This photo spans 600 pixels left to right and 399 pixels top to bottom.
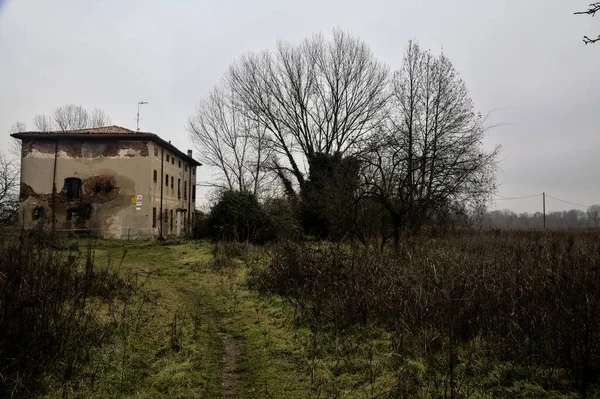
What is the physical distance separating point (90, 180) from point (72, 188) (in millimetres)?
1359

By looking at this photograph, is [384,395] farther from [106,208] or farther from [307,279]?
[106,208]

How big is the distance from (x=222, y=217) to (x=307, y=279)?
46.3ft

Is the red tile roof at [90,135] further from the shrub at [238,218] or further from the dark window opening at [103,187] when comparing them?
the shrub at [238,218]

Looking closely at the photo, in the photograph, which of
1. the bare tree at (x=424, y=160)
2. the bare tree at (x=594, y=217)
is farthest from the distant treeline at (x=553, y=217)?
the bare tree at (x=424, y=160)

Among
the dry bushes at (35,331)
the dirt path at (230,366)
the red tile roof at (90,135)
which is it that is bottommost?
the dirt path at (230,366)

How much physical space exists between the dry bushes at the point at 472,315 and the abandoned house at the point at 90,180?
22824 millimetres

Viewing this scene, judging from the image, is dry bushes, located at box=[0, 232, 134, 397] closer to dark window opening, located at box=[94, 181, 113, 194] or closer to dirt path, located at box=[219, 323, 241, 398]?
dirt path, located at box=[219, 323, 241, 398]

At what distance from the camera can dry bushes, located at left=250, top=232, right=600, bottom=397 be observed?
13.5ft

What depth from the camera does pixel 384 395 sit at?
4.23 metres

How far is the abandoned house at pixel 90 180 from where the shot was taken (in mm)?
27844

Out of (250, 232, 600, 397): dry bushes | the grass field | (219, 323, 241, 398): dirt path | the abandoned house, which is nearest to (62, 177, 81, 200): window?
the abandoned house

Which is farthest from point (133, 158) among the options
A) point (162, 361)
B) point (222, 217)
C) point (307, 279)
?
point (162, 361)

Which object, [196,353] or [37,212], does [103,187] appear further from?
[196,353]

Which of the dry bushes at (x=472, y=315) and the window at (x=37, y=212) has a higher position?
the window at (x=37, y=212)
